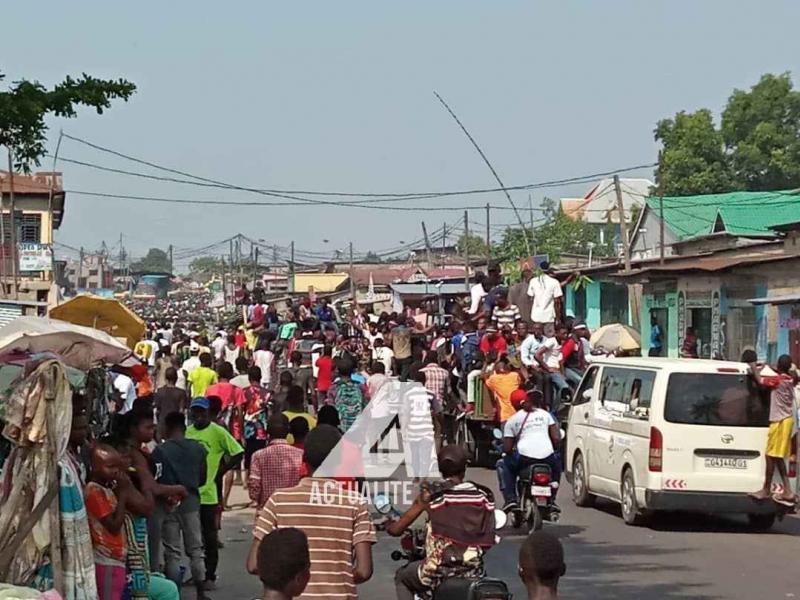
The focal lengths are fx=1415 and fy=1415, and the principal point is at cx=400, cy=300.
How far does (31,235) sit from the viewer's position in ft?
204

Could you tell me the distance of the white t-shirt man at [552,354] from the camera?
21.1 meters

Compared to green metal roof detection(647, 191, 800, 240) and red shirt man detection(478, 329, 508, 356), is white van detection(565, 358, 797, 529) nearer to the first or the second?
red shirt man detection(478, 329, 508, 356)

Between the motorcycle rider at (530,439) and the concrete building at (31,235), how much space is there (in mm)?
28419

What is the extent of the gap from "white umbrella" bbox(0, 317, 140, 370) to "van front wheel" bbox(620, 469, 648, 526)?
7.49 m

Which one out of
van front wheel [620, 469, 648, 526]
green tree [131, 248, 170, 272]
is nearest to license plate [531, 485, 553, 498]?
van front wheel [620, 469, 648, 526]

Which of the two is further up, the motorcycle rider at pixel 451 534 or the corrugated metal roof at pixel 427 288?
the corrugated metal roof at pixel 427 288

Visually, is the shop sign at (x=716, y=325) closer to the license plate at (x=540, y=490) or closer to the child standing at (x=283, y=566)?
the license plate at (x=540, y=490)

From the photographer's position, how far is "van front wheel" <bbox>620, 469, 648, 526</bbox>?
51.7 ft

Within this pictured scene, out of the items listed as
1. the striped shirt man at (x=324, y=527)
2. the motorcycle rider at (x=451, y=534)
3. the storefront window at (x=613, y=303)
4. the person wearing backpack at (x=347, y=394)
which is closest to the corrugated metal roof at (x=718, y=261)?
the storefront window at (x=613, y=303)

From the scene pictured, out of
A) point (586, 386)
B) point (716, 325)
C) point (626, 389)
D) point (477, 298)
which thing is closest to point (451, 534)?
point (626, 389)

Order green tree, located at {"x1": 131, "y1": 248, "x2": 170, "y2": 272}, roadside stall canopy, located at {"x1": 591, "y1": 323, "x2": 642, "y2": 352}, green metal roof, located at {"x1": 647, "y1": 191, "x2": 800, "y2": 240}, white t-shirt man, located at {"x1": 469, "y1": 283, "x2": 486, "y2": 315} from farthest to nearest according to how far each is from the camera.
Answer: green tree, located at {"x1": 131, "y1": 248, "x2": 170, "y2": 272}
green metal roof, located at {"x1": 647, "y1": 191, "x2": 800, "y2": 240}
roadside stall canopy, located at {"x1": 591, "y1": 323, "x2": 642, "y2": 352}
white t-shirt man, located at {"x1": 469, "y1": 283, "x2": 486, "y2": 315}

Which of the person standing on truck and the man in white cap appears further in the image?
the man in white cap

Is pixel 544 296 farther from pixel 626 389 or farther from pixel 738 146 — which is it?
pixel 738 146

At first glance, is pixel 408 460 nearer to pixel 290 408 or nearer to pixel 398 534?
pixel 290 408
